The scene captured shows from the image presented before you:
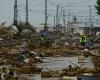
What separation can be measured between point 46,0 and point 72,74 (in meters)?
48.0

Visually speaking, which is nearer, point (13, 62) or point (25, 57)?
point (13, 62)

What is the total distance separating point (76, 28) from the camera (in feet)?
295

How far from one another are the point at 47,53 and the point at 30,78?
13256 millimetres

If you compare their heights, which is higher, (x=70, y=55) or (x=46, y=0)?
(x=46, y=0)

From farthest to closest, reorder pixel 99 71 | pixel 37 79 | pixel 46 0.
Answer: pixel 46 0 < pixel 99 71 < pixel 37 79

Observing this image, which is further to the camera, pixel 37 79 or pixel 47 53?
pixel 47 53

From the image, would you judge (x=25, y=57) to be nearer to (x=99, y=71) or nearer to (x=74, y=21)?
(x=99, y=71)

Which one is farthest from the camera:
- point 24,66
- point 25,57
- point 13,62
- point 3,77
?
point 25,57

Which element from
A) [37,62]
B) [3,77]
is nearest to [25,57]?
[37,62]

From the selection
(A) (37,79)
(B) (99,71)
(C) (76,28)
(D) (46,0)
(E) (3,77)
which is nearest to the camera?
(E) (3,77)

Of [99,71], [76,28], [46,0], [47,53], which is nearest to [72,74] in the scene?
[99,71]

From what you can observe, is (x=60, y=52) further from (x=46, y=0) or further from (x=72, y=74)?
(x=46, y=0)

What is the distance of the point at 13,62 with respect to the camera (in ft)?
67.6

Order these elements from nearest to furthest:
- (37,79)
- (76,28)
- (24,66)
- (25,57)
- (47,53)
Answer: (37,79)
(24,66)
(25,57)
(47,53)
(76,28)
